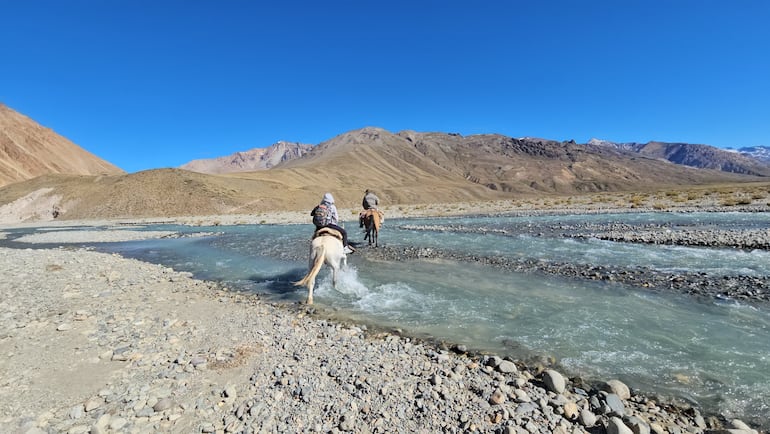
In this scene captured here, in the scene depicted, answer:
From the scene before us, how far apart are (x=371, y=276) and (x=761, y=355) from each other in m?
8.51

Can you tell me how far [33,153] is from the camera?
380 feet

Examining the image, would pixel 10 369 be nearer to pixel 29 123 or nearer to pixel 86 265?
pixel 86 265

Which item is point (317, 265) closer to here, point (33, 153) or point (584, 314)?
point (584, 314)

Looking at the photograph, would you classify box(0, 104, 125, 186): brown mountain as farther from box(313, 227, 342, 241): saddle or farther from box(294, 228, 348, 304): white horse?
box(294, 228, 348, 304): white horse

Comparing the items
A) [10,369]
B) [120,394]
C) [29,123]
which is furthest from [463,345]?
[29,123]

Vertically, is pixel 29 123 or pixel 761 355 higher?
pixel 29 123

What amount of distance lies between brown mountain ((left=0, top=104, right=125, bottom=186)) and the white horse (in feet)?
396

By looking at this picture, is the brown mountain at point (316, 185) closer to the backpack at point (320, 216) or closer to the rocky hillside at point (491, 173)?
the rocky hillside at point (491, 173)

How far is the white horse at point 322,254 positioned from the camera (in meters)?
8.48

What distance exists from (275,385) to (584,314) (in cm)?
599

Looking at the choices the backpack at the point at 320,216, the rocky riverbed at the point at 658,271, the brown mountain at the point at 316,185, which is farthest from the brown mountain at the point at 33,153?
the rocky riverbed at the point at 658,271

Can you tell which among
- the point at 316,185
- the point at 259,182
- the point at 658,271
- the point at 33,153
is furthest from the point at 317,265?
the point at 33,153

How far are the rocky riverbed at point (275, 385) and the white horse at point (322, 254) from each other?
4.74 feet

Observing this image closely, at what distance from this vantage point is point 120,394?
423cm
